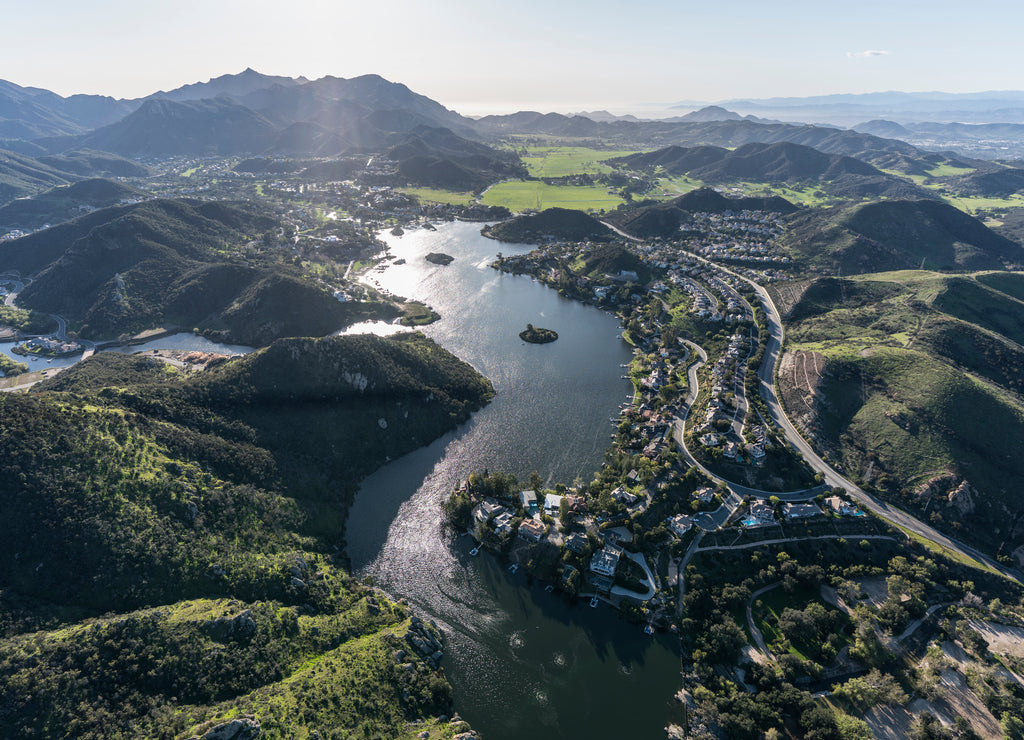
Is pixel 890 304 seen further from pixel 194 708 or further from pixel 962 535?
pixel 194 708

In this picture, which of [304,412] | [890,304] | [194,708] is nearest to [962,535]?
[890,304]

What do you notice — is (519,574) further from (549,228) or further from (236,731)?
(549,228)

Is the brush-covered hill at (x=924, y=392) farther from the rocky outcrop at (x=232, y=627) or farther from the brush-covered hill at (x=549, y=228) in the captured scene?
the brush-covered hill at (x=549, y=228)

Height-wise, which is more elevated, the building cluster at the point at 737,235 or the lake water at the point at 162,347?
the building cluster at the point at 737,235

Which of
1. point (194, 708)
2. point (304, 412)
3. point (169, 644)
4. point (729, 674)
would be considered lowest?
point (729, 674)

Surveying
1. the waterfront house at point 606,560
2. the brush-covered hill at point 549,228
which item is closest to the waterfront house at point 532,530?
the waterfront house at point 606,560

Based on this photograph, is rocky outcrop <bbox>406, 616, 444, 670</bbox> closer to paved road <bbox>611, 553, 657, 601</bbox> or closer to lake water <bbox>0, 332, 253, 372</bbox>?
paved road <bbox>611, 553, 657, 601</bbox>

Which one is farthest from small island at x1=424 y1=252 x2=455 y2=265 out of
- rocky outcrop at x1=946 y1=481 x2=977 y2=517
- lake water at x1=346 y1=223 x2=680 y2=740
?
rocky outcrop at x1=946 y1=481 x2=977 y2=517
